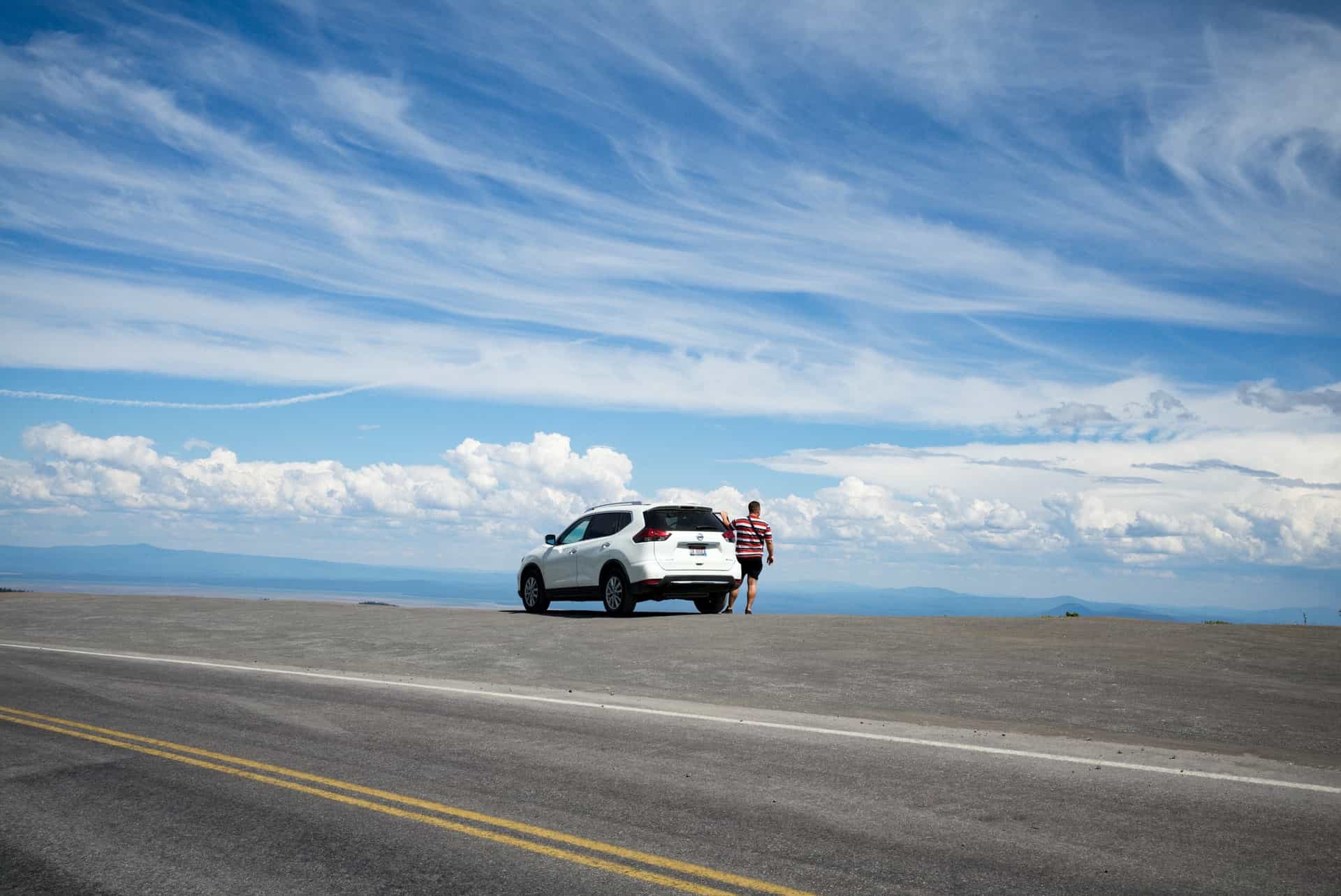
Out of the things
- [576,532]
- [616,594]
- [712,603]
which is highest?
[576,532]

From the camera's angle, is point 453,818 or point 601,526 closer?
point 453,818

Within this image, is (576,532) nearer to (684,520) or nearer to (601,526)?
(601,526)

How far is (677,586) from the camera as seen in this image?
1981 centimetres

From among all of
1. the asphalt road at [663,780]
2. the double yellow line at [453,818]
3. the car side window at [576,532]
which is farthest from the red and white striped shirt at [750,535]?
the double yellow line at [453,818]

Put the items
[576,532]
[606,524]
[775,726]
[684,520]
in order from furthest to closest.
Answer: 1. [576,532]
2. [606,524]
3. [684,520]
4. [775,726]

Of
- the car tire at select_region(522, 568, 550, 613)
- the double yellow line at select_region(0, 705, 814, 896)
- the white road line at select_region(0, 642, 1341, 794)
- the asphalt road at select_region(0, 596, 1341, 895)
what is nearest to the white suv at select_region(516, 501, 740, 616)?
the car tire at select_region(522, 568, 550, 613)

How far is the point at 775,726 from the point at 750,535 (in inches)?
436

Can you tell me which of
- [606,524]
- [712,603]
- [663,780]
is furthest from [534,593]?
[663,780]

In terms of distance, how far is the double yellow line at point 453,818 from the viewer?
5180mm

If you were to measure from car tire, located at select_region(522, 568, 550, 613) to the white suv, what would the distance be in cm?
106

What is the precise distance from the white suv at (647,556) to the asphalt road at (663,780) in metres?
5.09

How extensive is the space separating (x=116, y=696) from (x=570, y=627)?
8728mm

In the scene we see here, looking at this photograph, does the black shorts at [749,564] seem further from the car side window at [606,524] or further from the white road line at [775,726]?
the white road line at [775,726]

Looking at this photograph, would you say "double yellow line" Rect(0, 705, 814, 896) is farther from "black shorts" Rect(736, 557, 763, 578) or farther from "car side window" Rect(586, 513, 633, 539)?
"black shorts" Rect(736, 557, 763, 578)
